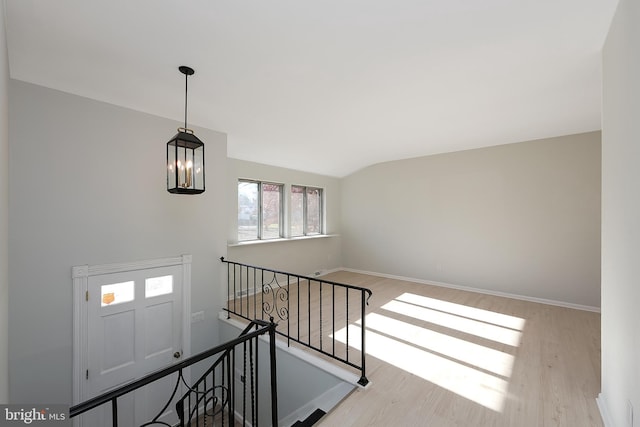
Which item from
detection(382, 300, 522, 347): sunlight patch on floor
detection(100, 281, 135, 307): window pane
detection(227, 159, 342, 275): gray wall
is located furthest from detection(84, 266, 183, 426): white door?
detection(382, 300, 522, 347): sunlight patch on floor

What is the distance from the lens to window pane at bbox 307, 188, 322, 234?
6.06 meters

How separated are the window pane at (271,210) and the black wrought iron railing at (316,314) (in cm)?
82

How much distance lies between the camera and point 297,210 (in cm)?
584

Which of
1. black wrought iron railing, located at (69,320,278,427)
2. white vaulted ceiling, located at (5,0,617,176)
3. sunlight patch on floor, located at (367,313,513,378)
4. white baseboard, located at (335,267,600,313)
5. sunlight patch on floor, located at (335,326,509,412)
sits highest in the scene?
white vaulted ceiling, located at (5,0,617,176)

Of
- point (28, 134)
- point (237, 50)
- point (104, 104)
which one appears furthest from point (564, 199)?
point (28, 134)

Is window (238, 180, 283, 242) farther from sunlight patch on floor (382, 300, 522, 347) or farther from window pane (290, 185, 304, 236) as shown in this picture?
sunlight patch on floor (382, 300, 522, 347)

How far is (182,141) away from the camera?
221 centimetres

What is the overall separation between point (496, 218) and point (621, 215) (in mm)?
3275

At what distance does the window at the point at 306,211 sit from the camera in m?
5.75

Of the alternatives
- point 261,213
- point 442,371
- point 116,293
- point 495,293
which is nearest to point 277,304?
point 261,213

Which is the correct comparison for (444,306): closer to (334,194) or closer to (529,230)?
(529,230)

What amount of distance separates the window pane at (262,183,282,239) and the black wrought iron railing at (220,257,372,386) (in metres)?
0.82

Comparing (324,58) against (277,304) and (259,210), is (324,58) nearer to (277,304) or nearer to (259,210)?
(259,210)

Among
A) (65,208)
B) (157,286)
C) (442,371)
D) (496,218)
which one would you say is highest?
(65,208)
